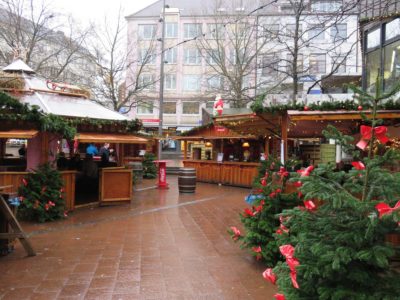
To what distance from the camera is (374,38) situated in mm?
13109

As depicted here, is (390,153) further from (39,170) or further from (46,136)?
(46,136)

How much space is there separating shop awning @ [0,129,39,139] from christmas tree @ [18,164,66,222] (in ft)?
2.65

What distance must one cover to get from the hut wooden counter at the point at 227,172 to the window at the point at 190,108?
22791 millimetres

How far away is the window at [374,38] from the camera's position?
42.1 feet

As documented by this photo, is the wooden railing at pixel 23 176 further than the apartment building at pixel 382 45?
No

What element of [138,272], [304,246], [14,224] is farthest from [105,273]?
[304,246]

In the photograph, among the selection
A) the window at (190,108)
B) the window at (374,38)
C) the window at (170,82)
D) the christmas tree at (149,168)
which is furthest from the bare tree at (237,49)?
the window at (374,38)

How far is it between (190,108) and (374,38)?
30980mm

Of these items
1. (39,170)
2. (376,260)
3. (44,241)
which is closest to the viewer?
(376,260)

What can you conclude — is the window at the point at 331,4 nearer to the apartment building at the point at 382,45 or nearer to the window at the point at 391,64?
the apartment building at the point at 382,45

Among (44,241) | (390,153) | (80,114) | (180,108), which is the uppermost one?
(180,108)

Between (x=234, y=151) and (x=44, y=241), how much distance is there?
1384 centimetres

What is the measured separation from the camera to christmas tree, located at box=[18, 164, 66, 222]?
9.03m

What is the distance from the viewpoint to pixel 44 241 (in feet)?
23.9
